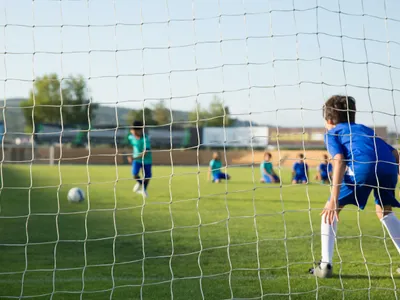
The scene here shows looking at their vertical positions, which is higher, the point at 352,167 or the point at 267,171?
the point at 267,171

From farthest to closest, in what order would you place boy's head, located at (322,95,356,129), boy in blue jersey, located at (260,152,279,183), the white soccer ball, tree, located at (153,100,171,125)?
boy in blue jersey, located at (260,152,279,183) → the white soccer ball → tree, located at (153,100,171,125) → boy's head, located at (322,95,356,129)

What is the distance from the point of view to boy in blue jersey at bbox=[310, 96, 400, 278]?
4.91 meters

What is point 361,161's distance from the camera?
4.93m

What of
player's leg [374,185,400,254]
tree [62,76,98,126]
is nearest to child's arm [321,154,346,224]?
player's leg [374,185,400,254]

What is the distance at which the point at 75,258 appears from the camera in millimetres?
5855

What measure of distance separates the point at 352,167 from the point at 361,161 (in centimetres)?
9

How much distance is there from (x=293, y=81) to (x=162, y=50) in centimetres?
102

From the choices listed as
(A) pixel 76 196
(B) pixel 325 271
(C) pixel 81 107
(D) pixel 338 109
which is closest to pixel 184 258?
(B) pixel 325 271

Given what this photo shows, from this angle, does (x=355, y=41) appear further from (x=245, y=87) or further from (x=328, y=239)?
(x=328, y=239)

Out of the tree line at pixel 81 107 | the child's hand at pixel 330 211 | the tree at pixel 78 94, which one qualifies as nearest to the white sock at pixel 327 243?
the child's hand at pixel 330 211

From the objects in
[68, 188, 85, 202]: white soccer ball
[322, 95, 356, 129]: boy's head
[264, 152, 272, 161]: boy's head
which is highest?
[264, 152, 272, 161]: boy's head

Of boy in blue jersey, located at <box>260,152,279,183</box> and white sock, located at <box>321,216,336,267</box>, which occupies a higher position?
boy in blue jersey, located at <box>260,152,279,183</box>

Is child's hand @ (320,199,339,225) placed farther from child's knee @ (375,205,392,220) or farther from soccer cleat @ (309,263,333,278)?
child's knee @ (375,205,392,220)

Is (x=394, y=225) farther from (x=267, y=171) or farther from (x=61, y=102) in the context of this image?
(x=267, y=171)
